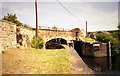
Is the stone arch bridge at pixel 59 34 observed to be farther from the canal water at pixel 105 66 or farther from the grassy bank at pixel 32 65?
the grassy bank at pixel 32 65

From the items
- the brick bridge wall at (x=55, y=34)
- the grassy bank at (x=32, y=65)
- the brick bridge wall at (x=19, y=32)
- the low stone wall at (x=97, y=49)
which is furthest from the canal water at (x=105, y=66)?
the grassy bank at (x=32, y=65)

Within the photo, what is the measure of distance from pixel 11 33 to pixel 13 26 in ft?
2.55

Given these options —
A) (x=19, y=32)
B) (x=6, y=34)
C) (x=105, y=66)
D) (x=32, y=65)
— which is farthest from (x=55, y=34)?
(x=105, y=66)

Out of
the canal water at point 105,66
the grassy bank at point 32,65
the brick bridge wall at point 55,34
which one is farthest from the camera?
the brick bridge wall at point 55,34

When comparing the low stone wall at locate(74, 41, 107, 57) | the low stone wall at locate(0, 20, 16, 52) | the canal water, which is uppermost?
the low stone wall at locate(0, 20, 16, 52)

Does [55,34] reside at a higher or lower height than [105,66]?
higher

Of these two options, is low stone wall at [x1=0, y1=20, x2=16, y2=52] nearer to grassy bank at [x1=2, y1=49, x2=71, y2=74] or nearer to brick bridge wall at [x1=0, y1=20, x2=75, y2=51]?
brick bridge wall at [x1=0, y1=20, x2=75, y2=51]

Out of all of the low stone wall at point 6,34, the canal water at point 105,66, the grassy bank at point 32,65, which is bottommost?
the canal water at point 105,66

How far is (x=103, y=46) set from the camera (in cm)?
1702

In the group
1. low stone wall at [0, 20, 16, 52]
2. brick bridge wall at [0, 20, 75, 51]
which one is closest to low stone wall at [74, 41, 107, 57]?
brick bridge wall at [0, 20, 75, 51]

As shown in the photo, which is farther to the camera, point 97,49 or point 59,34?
point 97,49

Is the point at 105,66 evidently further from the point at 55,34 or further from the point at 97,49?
the point at 55,34

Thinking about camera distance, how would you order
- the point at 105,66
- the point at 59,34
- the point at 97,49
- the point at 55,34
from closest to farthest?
the point at 105,66
the point at 55,34
the point at 59,34
the point at 97,49

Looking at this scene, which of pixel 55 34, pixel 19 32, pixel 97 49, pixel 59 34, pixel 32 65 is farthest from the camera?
pixel 97 49
